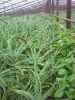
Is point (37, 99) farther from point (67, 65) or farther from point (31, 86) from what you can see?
point (67, 65)

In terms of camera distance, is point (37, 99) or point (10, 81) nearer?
point (37, 99)

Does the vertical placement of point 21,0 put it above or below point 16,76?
above

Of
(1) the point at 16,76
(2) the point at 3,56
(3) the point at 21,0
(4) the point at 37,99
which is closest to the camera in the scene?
(4) the point at 37,99

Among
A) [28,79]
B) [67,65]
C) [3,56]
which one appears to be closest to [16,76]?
[28,79]

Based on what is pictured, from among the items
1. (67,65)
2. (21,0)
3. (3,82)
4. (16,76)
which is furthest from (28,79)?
(21,0)

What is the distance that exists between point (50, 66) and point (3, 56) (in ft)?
0.96

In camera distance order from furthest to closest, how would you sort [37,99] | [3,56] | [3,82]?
1. [3,56]
2. [3,82]
3. [37,99]

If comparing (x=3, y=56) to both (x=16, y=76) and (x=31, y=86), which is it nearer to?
(x=16, y=76)

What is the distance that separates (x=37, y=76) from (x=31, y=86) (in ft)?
Answer: 0.22

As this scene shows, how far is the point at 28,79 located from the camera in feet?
5.46

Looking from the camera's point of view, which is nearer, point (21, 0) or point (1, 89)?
point (1, 89)

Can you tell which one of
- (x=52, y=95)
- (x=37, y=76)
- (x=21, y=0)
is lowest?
(x=52, y=95)

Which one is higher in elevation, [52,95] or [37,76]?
[37,76]

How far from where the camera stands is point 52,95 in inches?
62.3
